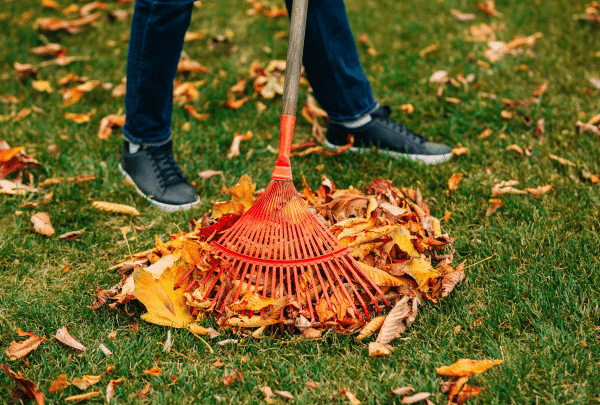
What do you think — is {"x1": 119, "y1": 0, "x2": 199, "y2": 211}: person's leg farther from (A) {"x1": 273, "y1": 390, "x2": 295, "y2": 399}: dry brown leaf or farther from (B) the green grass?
(A) {"x1": 273, "y1": 390, "x2": 295, "y2": 399}: dry brown leaf

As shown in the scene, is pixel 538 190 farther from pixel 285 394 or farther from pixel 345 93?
pixel 285 394

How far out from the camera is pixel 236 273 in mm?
1722

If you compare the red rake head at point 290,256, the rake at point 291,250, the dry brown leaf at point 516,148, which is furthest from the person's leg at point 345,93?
the red rake head at point 290,256

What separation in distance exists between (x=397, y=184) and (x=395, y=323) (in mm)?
993

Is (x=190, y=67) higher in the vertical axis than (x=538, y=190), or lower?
higher

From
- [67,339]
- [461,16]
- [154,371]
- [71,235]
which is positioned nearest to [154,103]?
[71,235]

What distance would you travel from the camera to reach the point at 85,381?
1532 millimetres

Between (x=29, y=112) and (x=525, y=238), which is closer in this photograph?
(x=525, y=238)

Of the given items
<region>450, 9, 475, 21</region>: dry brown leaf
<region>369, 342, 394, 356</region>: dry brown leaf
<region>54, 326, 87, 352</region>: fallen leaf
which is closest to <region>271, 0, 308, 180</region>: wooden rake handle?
<region>369, 342, 394, 356</region>: dry brown leaf

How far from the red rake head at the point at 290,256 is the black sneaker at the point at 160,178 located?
66 centimetres

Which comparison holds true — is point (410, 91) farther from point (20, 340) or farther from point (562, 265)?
point (20, 340)

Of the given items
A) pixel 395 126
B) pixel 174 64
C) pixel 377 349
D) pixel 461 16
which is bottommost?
pixel 377 349

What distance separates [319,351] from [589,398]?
81 cm

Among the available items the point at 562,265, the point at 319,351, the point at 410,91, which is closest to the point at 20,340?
the point at 319,351
